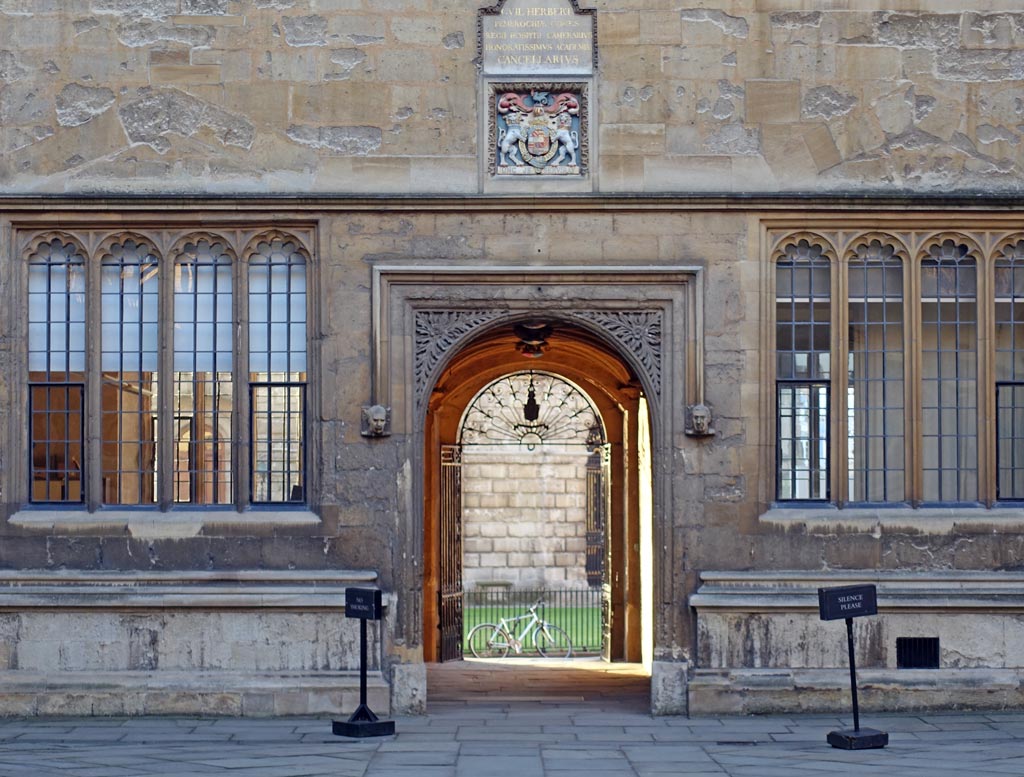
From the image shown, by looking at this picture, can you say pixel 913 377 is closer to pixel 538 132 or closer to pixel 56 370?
pixel 538 132

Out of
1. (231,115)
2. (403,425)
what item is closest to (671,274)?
(403,425)

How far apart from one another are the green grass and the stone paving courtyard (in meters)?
9.53

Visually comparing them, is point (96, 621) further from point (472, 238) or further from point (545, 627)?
point (545, 627)

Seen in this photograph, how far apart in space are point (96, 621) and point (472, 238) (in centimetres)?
544

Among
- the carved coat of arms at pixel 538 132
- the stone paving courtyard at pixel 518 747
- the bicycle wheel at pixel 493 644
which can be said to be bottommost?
the bicycle wheel at pixel 493 644

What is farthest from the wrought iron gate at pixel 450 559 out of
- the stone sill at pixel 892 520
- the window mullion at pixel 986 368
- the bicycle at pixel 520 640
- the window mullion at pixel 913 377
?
the window mullion at pixel 986 368

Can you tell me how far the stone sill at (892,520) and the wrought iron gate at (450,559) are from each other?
21.4 feet

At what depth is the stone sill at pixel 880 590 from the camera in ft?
54.5

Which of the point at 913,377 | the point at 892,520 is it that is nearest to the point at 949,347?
the point at 913,377

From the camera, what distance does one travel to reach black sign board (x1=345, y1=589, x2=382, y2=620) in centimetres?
1526

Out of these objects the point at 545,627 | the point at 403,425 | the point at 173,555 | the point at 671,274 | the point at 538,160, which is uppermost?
the point at 538,160

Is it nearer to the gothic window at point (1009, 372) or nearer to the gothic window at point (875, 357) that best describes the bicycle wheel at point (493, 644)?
the gothic window at point (875, 357)

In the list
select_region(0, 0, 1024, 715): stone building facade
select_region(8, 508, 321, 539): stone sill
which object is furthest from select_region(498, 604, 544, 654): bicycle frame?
select_region(8, 508, 321, 539): stone sill

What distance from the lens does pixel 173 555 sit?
663 inches
